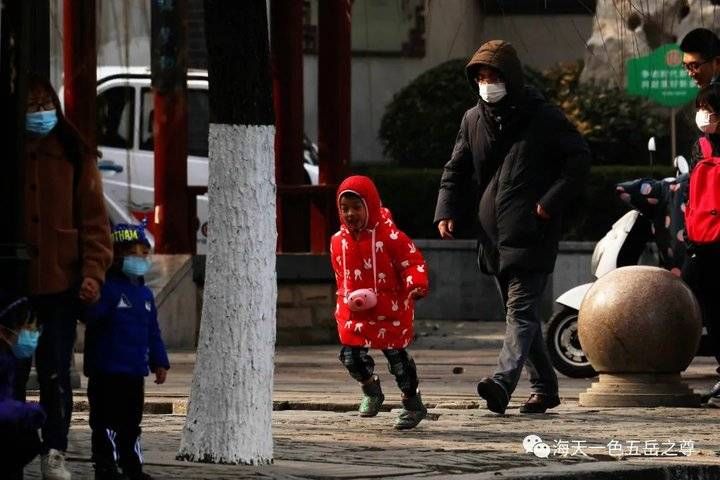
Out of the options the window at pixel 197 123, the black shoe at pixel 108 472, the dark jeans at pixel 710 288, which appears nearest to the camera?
the black shoe at pixel 108 472

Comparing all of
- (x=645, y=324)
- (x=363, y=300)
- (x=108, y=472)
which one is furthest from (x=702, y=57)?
(x=108, y=472)

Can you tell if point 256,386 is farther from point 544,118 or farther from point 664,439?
point 544,118

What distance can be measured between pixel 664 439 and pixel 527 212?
170 centimetres

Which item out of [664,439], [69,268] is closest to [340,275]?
[664,439]

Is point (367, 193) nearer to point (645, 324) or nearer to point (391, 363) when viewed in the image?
point (391, 363)

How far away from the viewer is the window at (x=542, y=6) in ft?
26.9

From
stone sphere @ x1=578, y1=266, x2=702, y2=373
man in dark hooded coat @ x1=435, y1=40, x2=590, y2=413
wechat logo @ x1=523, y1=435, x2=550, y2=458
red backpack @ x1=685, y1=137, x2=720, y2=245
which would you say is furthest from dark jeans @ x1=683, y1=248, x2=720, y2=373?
wechat logo @ x1=523, y1=435, x2=550, y2=458

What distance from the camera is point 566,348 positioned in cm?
1366

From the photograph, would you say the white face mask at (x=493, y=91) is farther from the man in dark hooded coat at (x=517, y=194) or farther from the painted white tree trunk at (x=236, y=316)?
the painted white tree trunk at (x=236, y=316)

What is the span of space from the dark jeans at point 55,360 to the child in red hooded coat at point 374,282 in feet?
8.04

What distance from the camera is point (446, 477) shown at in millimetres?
8023

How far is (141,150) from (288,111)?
5.85 ft

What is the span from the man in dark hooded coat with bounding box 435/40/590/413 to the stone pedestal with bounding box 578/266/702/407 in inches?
22.9

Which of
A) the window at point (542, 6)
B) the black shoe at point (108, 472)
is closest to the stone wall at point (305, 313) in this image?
the window at point (542, 6)
